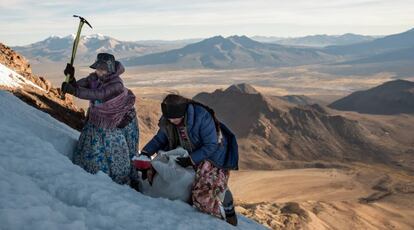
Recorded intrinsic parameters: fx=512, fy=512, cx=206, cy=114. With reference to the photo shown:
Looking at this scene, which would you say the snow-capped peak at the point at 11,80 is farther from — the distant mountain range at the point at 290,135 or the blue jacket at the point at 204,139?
the distant mountain range at the point at 290,135

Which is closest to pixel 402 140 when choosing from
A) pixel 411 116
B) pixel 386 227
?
pixel 411 116

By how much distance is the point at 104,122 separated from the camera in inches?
247

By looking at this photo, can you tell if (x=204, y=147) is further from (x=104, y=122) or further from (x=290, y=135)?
(x=290, y=135)

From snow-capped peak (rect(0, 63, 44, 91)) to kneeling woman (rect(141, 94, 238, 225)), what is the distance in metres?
4.77

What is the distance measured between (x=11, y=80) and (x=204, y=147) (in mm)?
5785

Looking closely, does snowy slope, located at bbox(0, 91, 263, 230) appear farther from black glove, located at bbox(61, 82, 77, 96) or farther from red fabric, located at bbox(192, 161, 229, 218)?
black glove, located at bbox(61, 82, 77, 96)

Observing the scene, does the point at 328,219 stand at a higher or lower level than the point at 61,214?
lower

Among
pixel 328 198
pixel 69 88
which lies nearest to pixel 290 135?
pixel 328 198

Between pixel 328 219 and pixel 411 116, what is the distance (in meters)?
41.9

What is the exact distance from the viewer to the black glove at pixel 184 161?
5816 millimetres

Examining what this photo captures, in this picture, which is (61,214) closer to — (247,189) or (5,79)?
(5,79)

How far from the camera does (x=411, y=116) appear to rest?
57562 millimetres

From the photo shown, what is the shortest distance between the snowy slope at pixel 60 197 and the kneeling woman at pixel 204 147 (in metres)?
0.20

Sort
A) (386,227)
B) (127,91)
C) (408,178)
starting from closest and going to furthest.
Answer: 1. (127,91)
2. (386,227)
3. (408,178)
